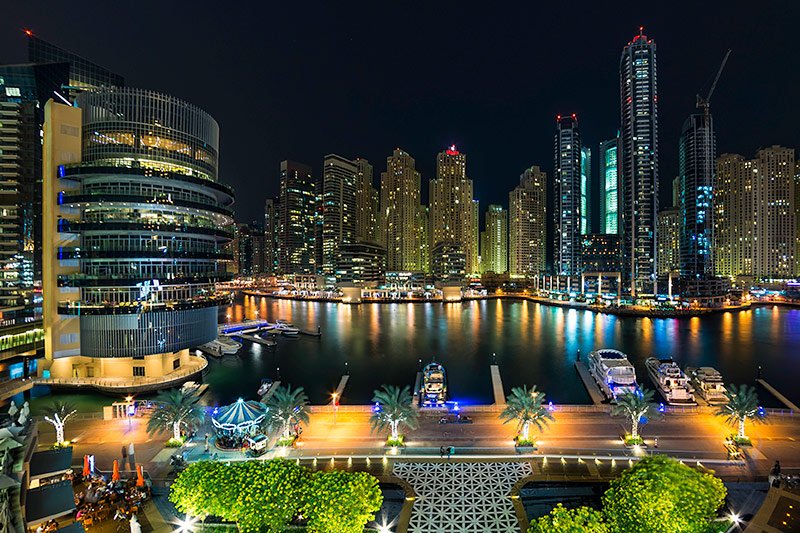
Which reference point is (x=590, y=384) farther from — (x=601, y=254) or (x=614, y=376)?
(x=601, y=254)

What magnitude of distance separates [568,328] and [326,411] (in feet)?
263

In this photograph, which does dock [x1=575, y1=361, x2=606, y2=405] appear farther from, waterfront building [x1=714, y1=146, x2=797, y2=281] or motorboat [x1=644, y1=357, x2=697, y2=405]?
waterfront building [x1=714, y1=146, x2=797, y2=281]

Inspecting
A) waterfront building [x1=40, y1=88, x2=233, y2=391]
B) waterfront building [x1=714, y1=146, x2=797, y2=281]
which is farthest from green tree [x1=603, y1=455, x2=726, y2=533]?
waterfront building [x1=714, y1=146, x2=797, y2=281]

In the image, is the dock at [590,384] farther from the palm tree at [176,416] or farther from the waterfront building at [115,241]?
the waterfront building at [115,241]

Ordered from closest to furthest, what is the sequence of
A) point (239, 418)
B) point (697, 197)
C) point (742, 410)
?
point (742, 410), point (239, 418), point (697, 197)

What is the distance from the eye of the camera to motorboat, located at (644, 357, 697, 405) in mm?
36750

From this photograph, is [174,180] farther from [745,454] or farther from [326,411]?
[745,454]

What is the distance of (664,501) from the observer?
614 inches

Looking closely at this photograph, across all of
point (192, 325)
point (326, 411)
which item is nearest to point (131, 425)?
point (326, 411)

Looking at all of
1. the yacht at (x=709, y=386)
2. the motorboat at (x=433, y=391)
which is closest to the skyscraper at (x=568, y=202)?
the yacht at (x=709, y=386)

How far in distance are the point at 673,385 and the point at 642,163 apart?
14691cm

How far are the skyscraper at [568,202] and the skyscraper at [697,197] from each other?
42643 mm

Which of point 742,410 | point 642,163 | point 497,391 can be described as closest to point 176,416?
point 497,391

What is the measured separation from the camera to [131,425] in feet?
101
